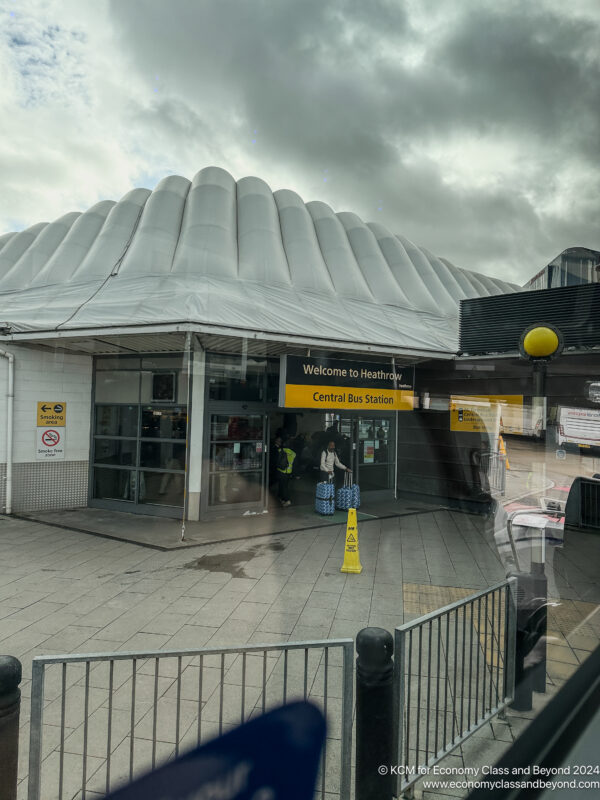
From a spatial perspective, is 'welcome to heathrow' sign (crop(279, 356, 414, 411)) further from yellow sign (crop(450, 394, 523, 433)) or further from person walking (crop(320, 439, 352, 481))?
yellow sign (crop(450, 394, 523, 433))

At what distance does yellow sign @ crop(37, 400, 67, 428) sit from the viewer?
379 inches

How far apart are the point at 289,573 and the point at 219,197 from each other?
868 centimetres

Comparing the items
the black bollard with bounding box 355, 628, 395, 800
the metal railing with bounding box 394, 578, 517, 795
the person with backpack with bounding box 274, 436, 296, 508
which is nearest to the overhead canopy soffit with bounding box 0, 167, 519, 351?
the person with backpack with bounding box 274, 436, 296, 508

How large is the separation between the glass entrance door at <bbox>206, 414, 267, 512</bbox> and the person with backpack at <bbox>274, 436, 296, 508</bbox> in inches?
14.0

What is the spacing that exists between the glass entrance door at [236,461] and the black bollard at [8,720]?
7341 mm

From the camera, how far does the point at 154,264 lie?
31.1ft

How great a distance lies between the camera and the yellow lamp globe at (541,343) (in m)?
3.08

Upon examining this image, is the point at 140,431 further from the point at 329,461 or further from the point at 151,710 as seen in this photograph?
the point at 151,710

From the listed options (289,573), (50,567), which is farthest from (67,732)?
(50,567)

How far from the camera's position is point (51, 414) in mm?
9742

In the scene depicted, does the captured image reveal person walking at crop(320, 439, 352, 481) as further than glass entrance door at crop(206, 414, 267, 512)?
Yes

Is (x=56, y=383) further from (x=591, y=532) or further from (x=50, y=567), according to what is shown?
(x=591, y=532)

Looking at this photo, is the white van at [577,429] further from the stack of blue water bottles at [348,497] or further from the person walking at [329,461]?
the stack of blue water bottles at [348,497]

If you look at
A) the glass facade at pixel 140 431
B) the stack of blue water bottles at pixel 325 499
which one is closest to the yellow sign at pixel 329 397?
the stack of blue water bottles at pixel 325 499
